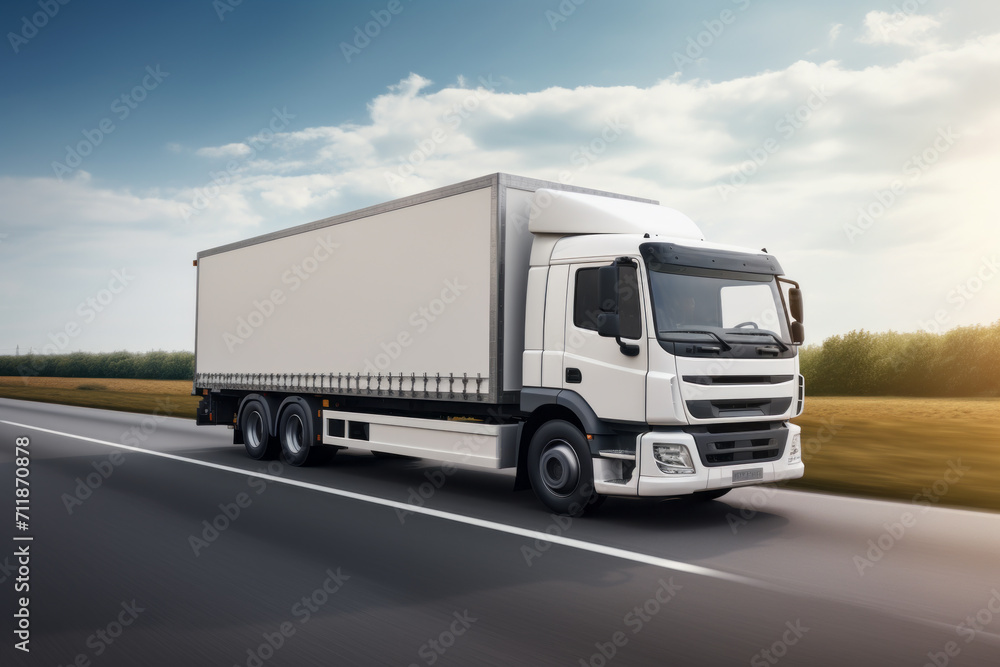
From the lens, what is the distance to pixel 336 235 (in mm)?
12070

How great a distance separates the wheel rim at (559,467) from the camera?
329 inches

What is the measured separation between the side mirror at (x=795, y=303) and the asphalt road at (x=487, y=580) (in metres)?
2.18

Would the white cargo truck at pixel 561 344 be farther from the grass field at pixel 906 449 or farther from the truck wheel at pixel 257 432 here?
the grass field at pixel 906 449

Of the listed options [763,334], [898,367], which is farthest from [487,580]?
[898,367]

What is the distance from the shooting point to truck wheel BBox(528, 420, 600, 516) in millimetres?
8266

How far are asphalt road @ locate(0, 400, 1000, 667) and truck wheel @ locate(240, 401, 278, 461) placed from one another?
3.25 meters

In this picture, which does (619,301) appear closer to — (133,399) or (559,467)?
(559,467)

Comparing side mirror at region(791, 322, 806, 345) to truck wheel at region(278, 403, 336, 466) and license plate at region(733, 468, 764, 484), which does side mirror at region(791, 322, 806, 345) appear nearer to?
license plate at region(733, 468, 764, 484)

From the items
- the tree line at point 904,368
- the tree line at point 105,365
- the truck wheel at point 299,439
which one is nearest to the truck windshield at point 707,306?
the truck wheel at point 299,439

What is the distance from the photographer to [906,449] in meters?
14.3

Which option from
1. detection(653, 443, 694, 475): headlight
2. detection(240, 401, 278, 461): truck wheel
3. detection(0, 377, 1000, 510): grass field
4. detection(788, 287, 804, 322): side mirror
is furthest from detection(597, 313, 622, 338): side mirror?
detection(240, 401, 278, 461): truck wheel

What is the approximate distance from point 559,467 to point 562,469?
0.10 m

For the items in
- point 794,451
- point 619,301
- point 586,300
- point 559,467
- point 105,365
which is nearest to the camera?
point 619,301

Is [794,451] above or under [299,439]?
above
